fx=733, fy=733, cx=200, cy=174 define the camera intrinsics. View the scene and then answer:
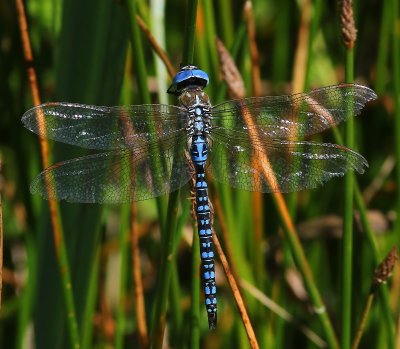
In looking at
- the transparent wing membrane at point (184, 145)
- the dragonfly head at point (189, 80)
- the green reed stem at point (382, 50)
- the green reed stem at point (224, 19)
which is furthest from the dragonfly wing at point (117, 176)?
the green reed stem at point (382, 50)

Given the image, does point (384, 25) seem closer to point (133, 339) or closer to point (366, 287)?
point (366, 287)

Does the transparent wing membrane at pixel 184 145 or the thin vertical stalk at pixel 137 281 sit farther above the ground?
the transparent wing membrane at pixel 184 145

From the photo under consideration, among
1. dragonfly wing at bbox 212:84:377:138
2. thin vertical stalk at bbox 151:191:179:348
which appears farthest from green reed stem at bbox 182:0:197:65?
dragonfly wing at bbox 212:84:377:138

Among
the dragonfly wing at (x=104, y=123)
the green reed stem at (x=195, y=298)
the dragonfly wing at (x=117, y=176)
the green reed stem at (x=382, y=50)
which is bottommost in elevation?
the green reed stem at (x=195, y=298)

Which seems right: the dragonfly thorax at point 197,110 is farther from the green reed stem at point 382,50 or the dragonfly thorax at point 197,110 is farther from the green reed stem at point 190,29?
the green reed stem at point 382,50

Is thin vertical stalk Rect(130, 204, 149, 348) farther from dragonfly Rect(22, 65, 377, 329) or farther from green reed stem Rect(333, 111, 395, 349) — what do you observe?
green reed stem Rect(333, 111, 395, 349)

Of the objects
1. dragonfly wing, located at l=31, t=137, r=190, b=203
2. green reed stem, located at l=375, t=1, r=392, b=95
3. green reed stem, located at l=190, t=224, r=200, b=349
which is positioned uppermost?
green reed stem, located at l=375, t=1, r=392, b=95

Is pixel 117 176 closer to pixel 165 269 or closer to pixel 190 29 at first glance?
pixel 165 269

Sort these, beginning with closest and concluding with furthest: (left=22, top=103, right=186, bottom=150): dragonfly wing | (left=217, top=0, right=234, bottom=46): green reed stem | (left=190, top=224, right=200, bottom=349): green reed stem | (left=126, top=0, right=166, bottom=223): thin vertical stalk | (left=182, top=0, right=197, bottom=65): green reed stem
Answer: (left=182, top=0, right=197, bottom=65): green reed stem < (left=126, top=0, right=166, bottom=223): thin vertical stalk < (left=190, top=224, right=200, bottom=349): green reed stem < (left=22, top=103, right=186, bottom=150): dragonfly wing < (left=217, top=0, right=234, bottom=46): green reed stem
